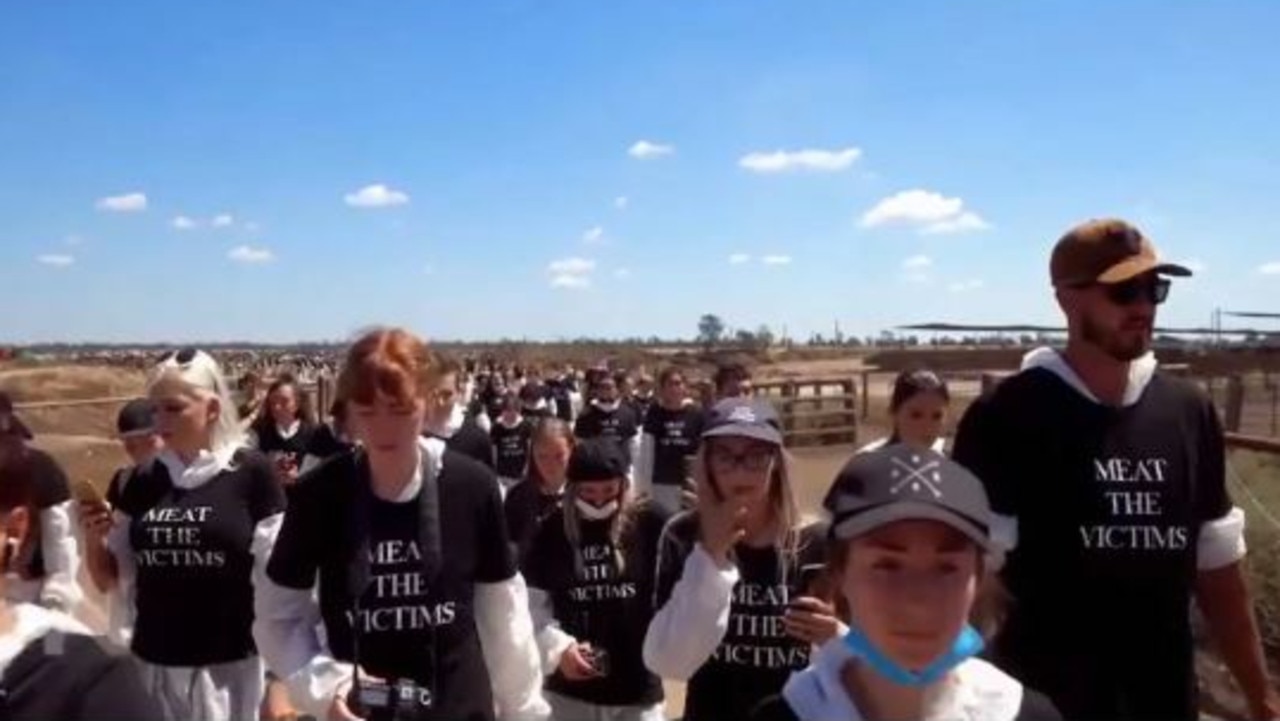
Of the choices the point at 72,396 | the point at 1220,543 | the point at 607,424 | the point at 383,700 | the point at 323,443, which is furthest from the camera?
the point at 72,396

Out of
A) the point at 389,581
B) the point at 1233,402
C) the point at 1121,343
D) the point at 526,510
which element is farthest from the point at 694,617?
the point at 1233,402

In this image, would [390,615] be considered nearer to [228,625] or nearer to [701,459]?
[701,459]

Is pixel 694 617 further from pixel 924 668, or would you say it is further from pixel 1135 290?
pixel 1135 290

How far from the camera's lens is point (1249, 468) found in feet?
30.2

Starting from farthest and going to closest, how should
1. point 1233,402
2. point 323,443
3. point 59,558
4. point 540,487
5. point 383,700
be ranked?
point 1233,402, point 323,443, point 540,487, point 59,558, point 383,700

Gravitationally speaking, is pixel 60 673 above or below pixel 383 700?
above

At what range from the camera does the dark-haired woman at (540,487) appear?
15.4 ft

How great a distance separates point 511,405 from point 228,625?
810 centimetres

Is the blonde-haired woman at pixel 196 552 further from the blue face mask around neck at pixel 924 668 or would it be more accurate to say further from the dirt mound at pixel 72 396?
the dirt mound at pixel 72 396

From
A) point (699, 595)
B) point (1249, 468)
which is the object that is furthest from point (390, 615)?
point (1249, 468)

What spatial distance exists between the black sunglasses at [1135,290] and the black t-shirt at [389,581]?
1.81 m

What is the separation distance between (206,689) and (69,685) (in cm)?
259

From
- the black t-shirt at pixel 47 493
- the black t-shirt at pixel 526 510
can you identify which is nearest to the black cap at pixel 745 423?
the black t-shirt at pixel 526 510

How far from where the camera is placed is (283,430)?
28.5 ft
